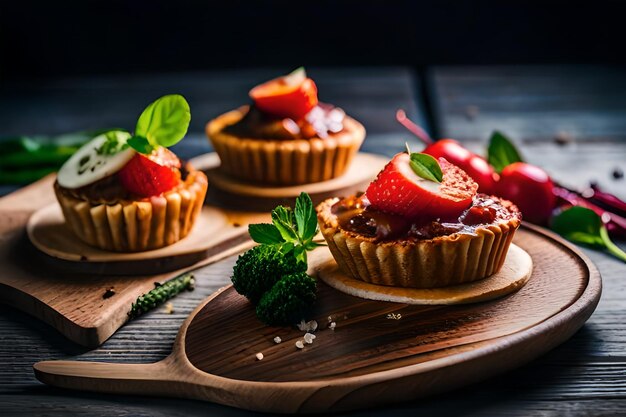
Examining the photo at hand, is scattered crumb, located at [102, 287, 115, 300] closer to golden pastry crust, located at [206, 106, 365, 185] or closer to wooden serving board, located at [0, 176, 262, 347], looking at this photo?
wooden serving board, located at [0, 176, 262, 347]

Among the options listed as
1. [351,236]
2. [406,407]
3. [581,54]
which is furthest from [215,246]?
[581,54]

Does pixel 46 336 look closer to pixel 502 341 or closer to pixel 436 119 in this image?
pixel 502 341

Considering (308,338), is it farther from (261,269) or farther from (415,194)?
(415,194)

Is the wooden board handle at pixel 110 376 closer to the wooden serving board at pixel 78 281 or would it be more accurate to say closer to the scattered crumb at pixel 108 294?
the wooden serving board at pixel 78 281

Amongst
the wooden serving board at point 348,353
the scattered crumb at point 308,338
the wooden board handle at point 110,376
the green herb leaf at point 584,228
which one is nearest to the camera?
the wooden serving board at point 348,353

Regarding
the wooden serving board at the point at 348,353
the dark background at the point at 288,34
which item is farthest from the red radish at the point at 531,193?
the dark background at the point at 288,34

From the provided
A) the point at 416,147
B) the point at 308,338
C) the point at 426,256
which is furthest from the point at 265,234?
the point at 416,147

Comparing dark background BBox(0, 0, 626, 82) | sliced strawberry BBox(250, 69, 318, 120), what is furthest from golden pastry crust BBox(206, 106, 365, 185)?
dark background BBox(0, 0, 626, 82)

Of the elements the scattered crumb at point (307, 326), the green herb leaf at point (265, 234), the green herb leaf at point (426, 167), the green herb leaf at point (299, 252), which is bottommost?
the scattered crumb at point (307, 326)
